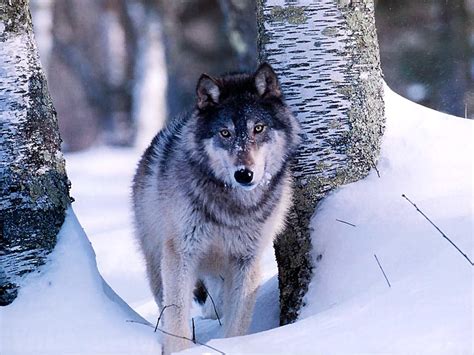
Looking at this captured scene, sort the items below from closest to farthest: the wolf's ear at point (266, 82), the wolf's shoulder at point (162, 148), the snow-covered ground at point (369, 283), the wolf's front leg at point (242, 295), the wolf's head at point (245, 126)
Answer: the snow-covered ground at point (369, 283)
the wolf's head at point (245, 126)
the wolf's ear at point (266, 82)
the wolf's front leg at point (242, 295)
the wolf's shoulder at point (162, 148)

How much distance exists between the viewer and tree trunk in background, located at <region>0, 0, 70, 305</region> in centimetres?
440

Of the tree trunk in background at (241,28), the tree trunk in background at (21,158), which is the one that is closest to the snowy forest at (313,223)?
the tree trunk in background at (21,158)

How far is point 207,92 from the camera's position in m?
4.38

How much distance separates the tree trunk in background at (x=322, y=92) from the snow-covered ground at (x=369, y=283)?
115 mm

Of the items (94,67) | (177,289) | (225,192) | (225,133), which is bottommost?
(94,67)

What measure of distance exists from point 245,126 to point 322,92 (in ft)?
2.28

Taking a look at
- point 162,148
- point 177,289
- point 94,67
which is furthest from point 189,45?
point 177,289

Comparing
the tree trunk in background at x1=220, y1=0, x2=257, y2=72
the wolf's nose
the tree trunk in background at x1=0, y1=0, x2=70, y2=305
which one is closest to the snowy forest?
the tree trunk in background at x1=0, y1=0, x2=70, y2=305

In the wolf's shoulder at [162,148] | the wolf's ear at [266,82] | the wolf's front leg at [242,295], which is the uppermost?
the wolf's ear at [266,82]

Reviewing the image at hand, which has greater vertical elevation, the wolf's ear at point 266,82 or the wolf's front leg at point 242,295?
the wolf's ear at point 266,82

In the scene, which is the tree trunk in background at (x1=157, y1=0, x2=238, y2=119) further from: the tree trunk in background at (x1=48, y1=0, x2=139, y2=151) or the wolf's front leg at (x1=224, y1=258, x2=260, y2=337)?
the wolf's front leg at (x1=224, y1=258, x2=260, y2=337)

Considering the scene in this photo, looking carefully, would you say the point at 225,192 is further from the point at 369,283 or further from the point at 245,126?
the point at 369,283

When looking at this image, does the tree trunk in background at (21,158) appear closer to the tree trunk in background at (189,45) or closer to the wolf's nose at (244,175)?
the wolf's nose at (244,175)

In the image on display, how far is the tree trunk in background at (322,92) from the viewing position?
187 inches
